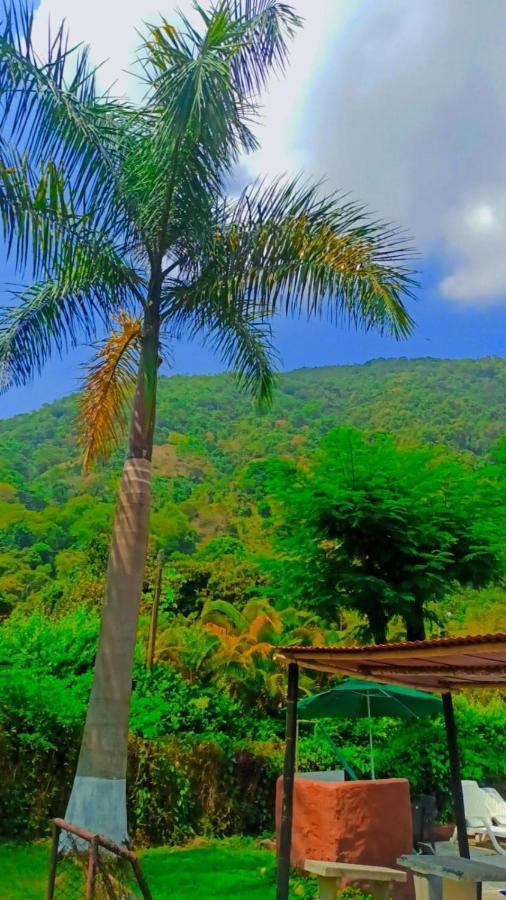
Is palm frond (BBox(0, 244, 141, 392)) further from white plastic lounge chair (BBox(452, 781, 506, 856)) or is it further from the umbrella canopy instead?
white plastic lounge chair (BBox(452, 781, 506, 856))

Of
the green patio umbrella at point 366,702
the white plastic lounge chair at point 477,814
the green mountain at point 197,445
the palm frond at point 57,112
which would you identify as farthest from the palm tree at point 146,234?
the green mountain at point 197,445

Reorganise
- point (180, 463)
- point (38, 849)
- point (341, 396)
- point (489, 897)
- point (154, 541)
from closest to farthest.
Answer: point (489, 897) → point (38, 849) → point (154, 541) → point (180, 463) → point (341, 396)

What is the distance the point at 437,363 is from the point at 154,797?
76.3 m

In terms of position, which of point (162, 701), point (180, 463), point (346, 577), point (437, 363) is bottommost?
point (162, 701)

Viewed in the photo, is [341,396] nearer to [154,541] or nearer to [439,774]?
[154,541]

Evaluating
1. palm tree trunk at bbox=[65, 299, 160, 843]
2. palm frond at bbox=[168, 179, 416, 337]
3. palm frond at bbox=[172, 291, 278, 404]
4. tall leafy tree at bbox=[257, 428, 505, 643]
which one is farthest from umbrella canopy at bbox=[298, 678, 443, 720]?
palm frond at bbox=[168, 179, 416, 337]

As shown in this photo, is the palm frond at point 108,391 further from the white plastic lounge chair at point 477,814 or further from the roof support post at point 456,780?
the white plastic lounge chair at point 477,814

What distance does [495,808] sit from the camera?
1305 centimetres

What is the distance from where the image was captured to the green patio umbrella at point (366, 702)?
10695 mm

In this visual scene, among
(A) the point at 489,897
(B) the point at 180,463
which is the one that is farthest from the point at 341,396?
(A) the point at 489,897

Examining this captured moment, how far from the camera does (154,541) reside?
128ft

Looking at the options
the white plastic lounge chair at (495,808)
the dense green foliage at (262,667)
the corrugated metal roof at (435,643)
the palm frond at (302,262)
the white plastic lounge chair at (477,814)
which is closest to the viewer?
the corrugated metal roof at (435,643)

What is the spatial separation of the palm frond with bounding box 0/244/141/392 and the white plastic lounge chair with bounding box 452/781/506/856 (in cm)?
876

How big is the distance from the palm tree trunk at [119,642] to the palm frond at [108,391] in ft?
3.87
